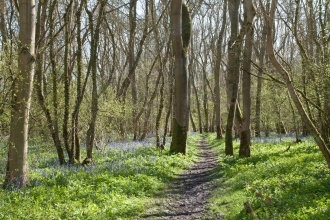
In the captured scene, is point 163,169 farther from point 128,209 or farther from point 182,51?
point 182,51

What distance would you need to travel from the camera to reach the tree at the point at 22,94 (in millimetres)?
6414

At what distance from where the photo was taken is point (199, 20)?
A: 1320 inches

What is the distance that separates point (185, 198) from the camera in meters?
7.41

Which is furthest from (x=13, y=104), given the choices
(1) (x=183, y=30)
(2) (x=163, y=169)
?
(1) (x=183, y=30)

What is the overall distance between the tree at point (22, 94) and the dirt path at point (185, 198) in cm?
309

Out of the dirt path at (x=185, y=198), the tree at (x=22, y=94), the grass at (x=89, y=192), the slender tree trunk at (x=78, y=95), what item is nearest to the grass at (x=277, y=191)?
the dirt path at (x=185, y=198)

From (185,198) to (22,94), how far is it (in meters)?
4.65

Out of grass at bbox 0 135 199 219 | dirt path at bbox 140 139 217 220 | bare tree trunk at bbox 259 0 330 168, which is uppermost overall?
bare tree trunk at bbox 259 0 330 168

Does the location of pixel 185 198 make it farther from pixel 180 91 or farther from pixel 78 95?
pixel 180 91

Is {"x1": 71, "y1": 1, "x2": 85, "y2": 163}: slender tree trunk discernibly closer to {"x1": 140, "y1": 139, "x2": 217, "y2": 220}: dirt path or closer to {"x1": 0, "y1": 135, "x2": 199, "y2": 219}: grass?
{"x1": 0, "y1": 135, "x2": 199, "y2": 219}: grass

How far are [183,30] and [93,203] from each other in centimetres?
1045

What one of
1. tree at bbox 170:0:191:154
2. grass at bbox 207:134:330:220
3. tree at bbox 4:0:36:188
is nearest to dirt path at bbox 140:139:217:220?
grass at bbox 207:134:330:220

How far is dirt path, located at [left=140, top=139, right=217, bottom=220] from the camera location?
6148 mm

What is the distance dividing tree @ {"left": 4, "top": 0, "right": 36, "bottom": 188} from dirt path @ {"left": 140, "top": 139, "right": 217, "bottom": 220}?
122 inches
